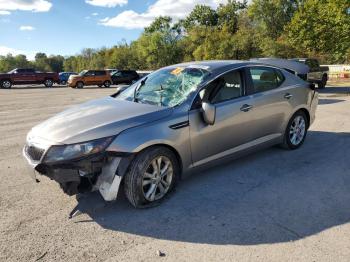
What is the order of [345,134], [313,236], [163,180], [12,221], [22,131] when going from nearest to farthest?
[313,236]
[12,221]
[163,180]
[345,134]
[22,131]

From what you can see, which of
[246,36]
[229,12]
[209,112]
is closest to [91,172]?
[209,112]

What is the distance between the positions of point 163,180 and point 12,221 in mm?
1677

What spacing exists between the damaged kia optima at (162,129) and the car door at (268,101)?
0.02 m

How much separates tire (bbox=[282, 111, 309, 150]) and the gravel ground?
0.62 meters

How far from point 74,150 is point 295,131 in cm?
404

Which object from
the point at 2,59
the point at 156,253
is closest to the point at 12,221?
the point at 156,253

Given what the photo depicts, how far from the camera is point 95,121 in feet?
13.5

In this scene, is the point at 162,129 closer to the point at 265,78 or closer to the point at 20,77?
the point at 265,78

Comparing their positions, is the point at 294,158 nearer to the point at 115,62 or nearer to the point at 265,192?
Result: the point at 265,192

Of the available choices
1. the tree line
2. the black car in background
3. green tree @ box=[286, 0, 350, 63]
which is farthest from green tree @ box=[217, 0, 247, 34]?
green tree @ box=[286, 0, 350, 63]

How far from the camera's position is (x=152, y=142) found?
13.2 ft

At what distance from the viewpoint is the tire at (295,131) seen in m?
6.15

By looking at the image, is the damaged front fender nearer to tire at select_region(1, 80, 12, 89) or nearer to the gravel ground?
the gravel ground

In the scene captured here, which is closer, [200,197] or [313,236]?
[313,236]
